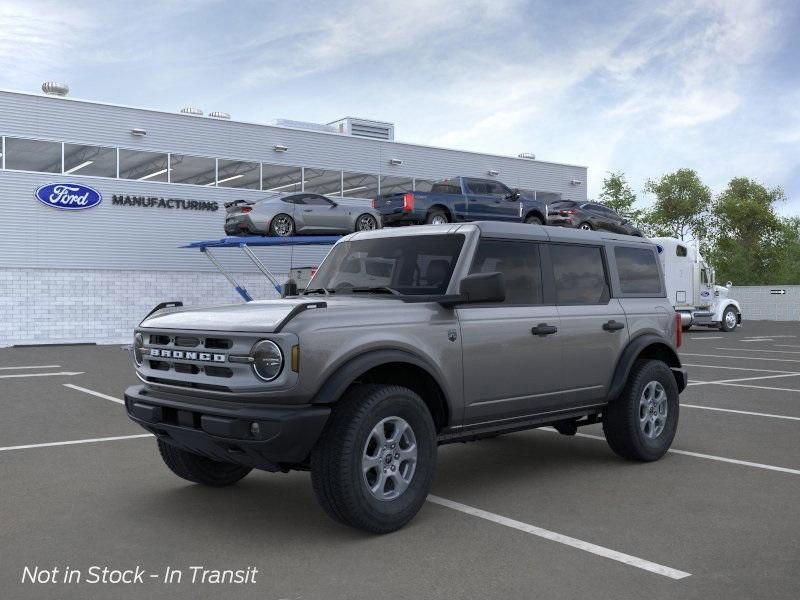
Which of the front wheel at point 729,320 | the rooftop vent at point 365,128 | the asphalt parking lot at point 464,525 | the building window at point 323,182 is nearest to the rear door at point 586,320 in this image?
the asphalt parking lot at point 464,525

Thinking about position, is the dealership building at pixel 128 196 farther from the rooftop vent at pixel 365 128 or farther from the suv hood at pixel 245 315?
the suv hood at pixel 245 315

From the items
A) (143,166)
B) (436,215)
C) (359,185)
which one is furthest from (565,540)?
(359,185)

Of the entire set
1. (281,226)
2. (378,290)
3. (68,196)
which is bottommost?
(378,290)

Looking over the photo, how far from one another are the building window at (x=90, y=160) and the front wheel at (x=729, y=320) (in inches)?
936

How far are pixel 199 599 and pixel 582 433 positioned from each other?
5523mm

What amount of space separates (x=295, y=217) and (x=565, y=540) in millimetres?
18650

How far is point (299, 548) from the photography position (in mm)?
4770

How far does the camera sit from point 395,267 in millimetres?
6160

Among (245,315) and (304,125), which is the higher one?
(304,125)

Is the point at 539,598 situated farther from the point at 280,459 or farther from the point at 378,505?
the point at 280,459

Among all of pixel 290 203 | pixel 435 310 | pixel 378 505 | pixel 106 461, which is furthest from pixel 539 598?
pixel 290 203

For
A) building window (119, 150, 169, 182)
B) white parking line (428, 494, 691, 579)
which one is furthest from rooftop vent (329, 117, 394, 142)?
white parking line (428, 494, 691, 579)

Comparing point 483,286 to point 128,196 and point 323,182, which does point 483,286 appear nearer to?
point 128,196

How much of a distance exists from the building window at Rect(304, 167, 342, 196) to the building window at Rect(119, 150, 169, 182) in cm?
575
